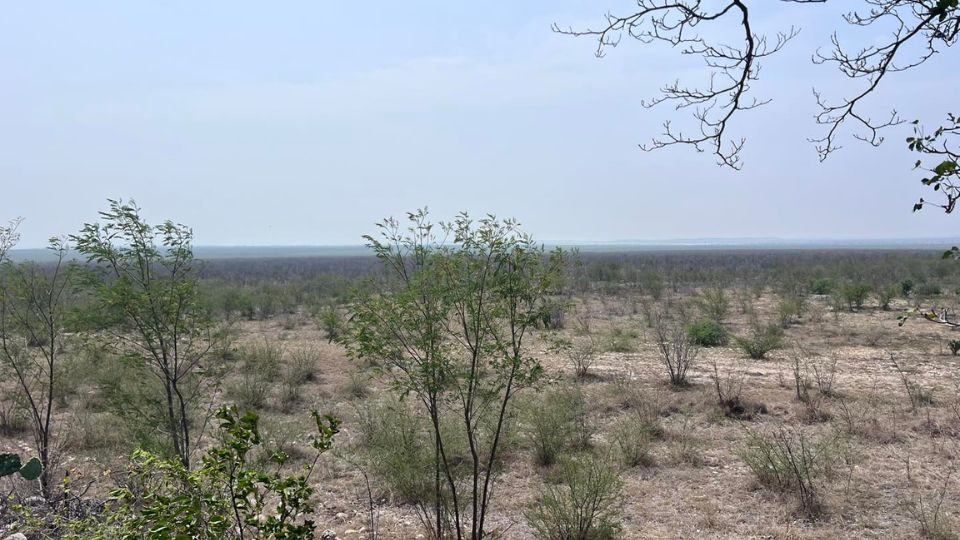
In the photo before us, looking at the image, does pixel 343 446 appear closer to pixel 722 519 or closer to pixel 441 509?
pixel 441 509

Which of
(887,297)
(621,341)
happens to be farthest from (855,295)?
(621,341)

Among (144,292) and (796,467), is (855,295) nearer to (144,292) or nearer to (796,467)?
(796,467)

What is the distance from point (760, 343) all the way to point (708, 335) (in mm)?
1930

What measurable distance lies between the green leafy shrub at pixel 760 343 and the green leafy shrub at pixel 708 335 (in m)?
0.71

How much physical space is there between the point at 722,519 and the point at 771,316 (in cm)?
1864

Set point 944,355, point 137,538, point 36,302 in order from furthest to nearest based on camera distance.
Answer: point 944,355 → point 36,302 → point 137,538

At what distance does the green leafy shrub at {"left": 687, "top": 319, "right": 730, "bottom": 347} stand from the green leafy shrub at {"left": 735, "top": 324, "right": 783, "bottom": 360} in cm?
71

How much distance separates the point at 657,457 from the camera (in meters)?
9.08

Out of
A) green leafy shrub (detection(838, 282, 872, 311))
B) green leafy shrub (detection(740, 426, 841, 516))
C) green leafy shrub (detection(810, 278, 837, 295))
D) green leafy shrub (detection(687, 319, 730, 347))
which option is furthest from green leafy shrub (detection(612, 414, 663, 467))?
green leafy shrub (detection(810, 278, 837, 295))

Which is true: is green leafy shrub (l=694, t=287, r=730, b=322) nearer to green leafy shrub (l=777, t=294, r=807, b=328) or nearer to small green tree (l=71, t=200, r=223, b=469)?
green leafy shrub (l=777, t=294, r=807, b=328)

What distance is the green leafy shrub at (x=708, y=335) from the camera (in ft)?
59.3

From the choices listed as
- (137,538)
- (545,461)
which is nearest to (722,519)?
(545,461)

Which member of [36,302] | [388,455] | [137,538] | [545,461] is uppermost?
[36,302]

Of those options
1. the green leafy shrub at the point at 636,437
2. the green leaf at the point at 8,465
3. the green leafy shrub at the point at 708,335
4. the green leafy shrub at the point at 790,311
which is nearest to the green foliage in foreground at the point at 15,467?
the green leaf at the point at 8,465
